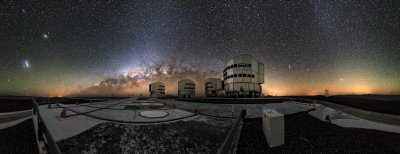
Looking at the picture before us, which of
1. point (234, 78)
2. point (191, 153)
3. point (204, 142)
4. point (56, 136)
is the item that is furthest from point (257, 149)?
point (234, 78)

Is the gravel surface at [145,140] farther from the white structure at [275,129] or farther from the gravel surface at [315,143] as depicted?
the white structure at [275,129]

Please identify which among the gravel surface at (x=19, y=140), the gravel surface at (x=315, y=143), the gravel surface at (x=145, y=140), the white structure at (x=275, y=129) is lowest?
the gravel surface at (x=19, y=140)

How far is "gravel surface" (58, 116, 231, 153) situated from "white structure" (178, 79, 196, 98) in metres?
68.2

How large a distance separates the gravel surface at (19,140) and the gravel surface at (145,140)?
19.8 feet

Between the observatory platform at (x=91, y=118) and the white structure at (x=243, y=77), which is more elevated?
the white structure at (x=243, y=77)

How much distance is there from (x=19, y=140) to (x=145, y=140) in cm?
1245

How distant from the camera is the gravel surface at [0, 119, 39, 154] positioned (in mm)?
9130

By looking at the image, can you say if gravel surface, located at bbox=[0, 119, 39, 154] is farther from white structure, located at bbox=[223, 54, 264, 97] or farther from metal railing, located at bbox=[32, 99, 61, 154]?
white structure, located at bbox=[223, 54, 264, 97]

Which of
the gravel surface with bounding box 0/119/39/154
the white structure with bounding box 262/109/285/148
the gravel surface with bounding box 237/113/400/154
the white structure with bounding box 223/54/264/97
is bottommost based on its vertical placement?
the gravel surface with bounding box 0/119/39/154

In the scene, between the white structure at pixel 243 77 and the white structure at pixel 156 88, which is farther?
the white structure at pixel 156 88

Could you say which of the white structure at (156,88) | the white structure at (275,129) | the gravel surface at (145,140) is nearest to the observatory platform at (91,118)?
the gravel surface at (145,140)

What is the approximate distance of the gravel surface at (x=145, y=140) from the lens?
5730 millimetres

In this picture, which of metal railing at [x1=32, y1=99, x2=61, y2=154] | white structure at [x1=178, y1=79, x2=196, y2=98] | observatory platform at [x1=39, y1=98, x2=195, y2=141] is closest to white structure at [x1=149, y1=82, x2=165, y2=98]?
white structure at [x1=178, y1=79, x2=196, y2=98]

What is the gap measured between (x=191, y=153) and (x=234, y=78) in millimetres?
38872
